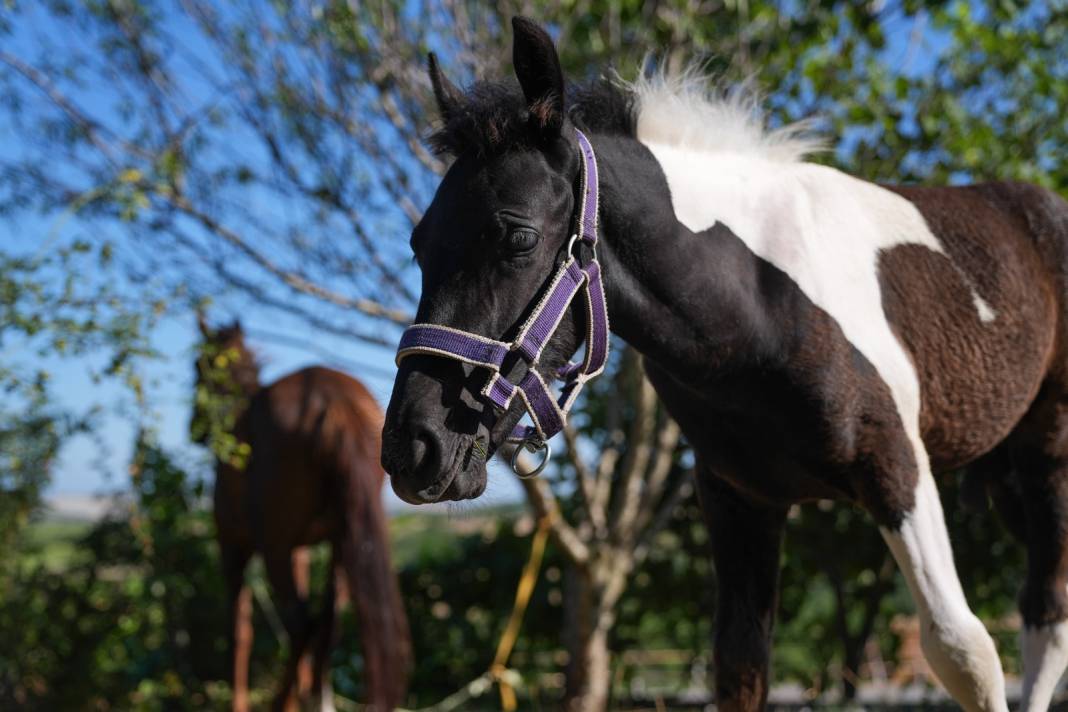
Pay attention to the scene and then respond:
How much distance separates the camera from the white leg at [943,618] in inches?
89.7

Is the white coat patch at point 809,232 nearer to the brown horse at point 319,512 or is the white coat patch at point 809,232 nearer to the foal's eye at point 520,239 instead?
the foal's eye at point 520,239

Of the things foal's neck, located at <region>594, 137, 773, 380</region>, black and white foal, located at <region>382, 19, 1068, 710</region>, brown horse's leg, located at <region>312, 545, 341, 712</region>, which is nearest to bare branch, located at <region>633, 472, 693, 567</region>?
brown horse's leg, located at <region>312, 545, 341, 712</region>

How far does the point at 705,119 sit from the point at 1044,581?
1511mm

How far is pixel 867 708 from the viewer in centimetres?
549

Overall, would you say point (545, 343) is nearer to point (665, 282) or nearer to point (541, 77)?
point (665, 282)

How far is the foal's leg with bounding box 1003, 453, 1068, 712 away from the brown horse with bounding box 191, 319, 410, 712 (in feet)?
11.3

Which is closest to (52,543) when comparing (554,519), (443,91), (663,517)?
(554,519)

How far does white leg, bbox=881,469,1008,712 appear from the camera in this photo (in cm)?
228

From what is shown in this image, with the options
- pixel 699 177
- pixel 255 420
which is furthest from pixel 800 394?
pixel 255 420

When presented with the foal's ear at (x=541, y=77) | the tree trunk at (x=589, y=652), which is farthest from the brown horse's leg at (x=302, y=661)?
the foal's ear at (x=541, y=77)

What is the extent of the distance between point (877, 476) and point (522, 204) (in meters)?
1.03

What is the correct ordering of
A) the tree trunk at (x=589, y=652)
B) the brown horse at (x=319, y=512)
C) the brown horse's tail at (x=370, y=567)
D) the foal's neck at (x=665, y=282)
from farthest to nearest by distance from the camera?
1. the tree trunk at (x=589, y=652)
2. the brown horse at (x=319, y=512)
3. the brown horse's tail at (x=370, y=567)
4. the foal's neck at (x=665, y=282)

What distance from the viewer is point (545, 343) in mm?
2084

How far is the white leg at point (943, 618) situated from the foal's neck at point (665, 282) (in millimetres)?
534
